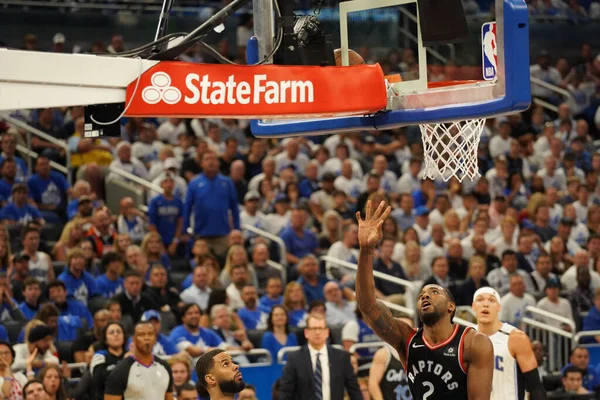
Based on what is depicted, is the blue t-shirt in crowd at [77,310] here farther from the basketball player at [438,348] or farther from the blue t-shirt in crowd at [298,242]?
the basketball player at [438,348]

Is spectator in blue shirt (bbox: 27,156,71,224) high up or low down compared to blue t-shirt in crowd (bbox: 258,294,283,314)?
up

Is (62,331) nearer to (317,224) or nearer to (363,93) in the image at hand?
(317,224)

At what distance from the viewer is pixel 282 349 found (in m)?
11.1

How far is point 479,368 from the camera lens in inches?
277

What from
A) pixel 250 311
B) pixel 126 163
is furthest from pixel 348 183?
pixel 250 311

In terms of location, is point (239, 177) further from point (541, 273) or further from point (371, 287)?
point (371, 287)

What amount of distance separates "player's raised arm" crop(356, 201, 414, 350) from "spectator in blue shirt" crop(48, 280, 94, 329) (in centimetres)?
491

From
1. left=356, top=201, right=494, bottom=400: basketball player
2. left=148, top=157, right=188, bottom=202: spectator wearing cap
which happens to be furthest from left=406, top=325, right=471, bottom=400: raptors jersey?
left=148, top=157, right=188, bottom=202: spectator wearing cap

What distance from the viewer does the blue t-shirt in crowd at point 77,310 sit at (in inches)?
448

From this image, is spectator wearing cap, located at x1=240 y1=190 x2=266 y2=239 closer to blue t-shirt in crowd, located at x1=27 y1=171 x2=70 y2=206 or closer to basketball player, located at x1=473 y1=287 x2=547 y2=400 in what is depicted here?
blue t-shirt in crowd, located at x1=27 y1=171 x2=70 y2=206

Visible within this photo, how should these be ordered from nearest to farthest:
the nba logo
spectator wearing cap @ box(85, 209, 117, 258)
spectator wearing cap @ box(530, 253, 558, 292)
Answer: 1. the nba logo
2. spectator wearing cap @ box(85, 209, 117, 258)
3. spectator wearing cap @ box(530, 253, 558, 292)

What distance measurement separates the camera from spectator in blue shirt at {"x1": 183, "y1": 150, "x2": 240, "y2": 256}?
13.5 meters

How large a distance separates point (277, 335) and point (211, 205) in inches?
99.6

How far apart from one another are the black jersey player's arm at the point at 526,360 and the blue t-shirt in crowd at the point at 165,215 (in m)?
6.18
